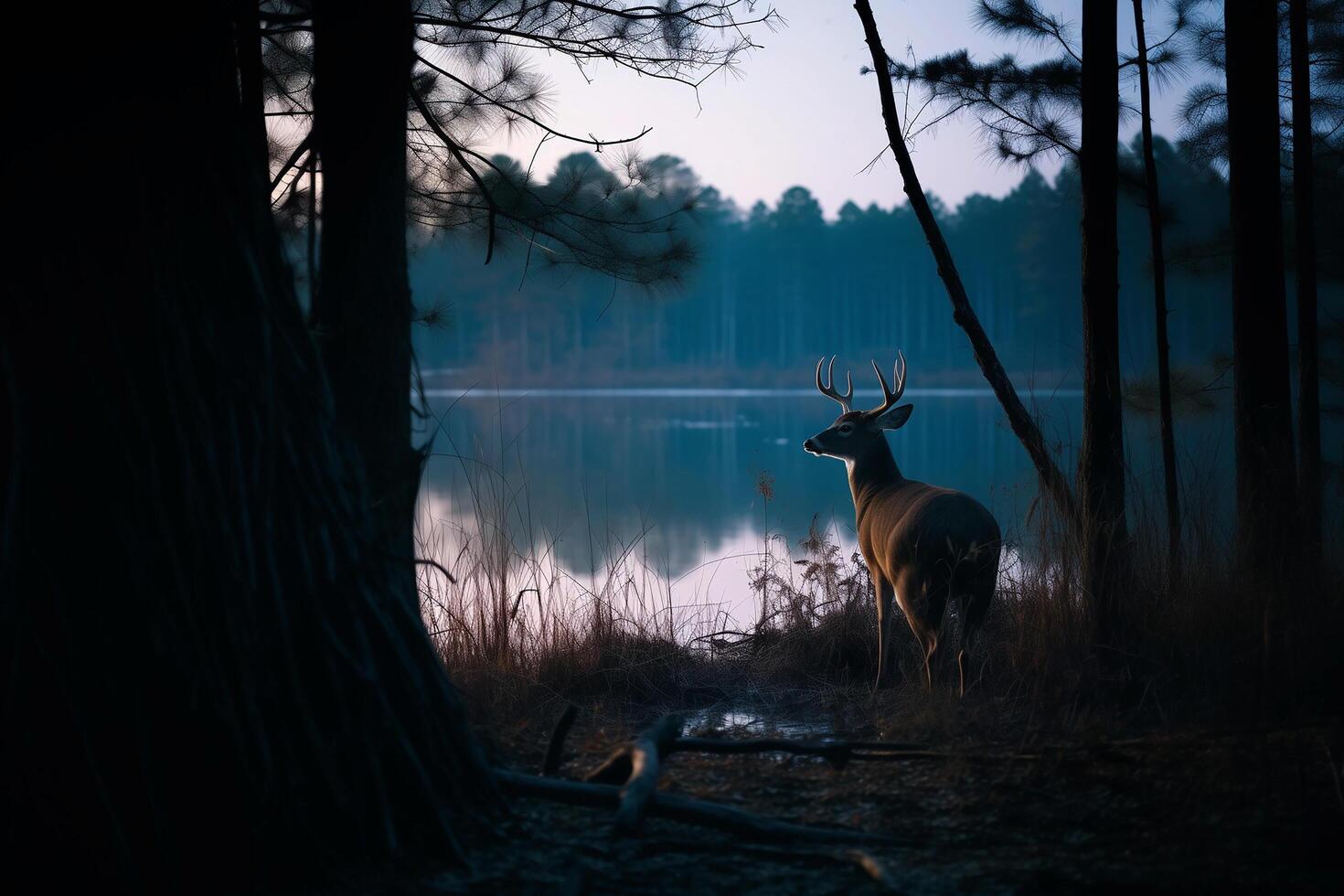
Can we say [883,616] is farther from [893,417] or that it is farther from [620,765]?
[620,765]

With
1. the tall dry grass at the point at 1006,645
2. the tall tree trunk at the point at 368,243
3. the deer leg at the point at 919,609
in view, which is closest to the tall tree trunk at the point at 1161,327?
the tall dry grass at the point at 1006,645

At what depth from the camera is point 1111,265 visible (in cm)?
460

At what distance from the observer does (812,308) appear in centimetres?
6059

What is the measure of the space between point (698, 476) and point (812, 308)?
4430cm

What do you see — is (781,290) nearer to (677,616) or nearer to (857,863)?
(677,616)

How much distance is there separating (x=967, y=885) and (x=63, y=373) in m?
2.38

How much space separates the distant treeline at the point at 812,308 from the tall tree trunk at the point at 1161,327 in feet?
125

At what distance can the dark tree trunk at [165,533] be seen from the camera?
2.45m

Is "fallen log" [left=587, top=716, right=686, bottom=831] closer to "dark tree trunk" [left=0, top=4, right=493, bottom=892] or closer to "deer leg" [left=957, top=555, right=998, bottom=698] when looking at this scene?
"dark tree trunk" [left=0, top=4, right=493, bottom=892]

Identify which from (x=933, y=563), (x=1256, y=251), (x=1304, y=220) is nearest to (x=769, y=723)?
(x=933, y=563)

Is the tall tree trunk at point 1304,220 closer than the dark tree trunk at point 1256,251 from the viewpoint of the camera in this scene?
No

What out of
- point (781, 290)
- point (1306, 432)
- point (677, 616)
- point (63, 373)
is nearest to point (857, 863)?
point (63, 373)

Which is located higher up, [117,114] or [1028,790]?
[117,114]

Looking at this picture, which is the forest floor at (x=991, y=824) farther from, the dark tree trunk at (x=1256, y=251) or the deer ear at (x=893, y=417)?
the deer ear at (x=893, y=417)
